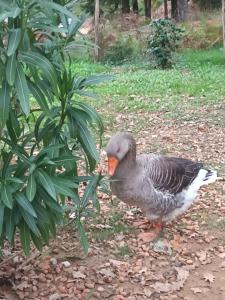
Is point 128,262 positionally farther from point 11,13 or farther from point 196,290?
point 11,13

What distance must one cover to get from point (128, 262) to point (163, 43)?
34.0 feet

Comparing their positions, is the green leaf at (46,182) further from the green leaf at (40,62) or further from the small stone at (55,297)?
the small stone at (55,297)

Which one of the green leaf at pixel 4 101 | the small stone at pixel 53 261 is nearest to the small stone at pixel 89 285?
the small stone at pixel 53 261

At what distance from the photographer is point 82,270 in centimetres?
380

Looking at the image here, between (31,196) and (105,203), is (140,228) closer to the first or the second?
(105,203)

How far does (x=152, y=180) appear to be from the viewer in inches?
164

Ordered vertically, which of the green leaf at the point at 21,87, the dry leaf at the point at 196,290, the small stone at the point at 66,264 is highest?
the green leaf at the point at 21,87

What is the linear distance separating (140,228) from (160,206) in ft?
1.41

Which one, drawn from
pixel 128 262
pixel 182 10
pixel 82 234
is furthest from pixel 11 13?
pixel 182 10

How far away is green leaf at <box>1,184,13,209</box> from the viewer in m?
2.59

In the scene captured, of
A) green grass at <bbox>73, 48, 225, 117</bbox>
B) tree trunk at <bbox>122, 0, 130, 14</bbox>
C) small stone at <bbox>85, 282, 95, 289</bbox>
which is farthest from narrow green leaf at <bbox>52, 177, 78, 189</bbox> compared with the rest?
tree trunk at <bbox>122, 0, 130, 14</bbox>

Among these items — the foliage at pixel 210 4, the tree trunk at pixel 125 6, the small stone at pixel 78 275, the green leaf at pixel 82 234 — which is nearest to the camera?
the green leaf at pixel 82 234

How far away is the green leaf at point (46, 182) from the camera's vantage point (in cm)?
262

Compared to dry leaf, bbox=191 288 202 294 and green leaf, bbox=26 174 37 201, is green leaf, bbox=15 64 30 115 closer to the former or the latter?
green leaf, bbox=26 174 37 201
